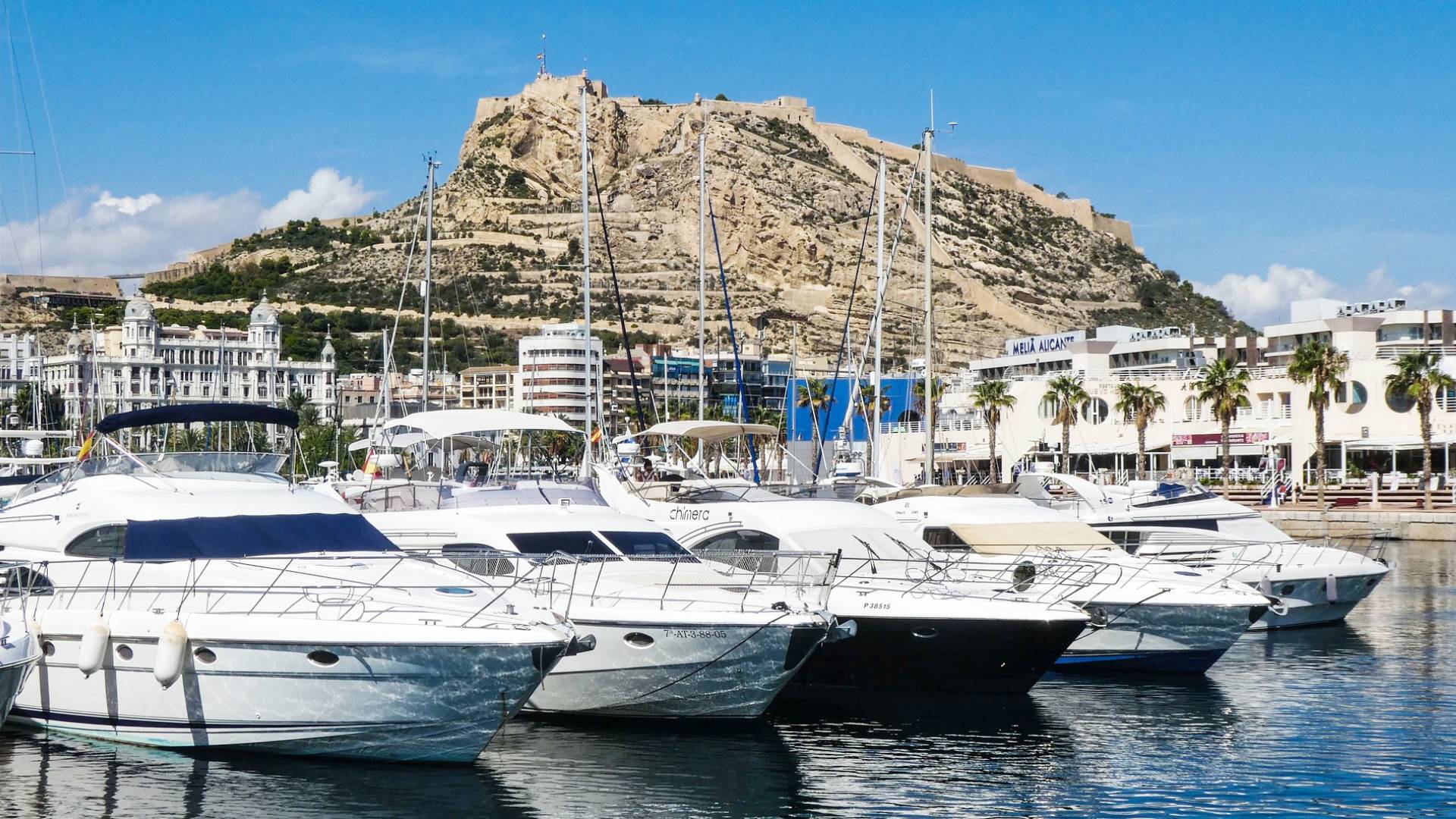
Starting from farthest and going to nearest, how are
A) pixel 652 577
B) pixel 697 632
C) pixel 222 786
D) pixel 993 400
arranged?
pixel 993 400 < pixel 652 577 < pixel 697 632 < pixel 222 786

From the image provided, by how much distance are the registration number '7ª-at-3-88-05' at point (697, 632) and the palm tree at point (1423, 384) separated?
4635 cm

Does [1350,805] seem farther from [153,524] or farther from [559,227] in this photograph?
[559,227]

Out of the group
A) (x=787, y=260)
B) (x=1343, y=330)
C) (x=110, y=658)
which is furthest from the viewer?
(x=787, y=260)

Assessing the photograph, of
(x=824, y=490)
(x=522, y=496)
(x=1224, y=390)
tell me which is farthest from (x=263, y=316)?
(x=522, y=496)

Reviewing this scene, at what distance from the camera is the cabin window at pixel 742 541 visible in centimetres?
2159

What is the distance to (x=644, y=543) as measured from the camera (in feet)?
63.1

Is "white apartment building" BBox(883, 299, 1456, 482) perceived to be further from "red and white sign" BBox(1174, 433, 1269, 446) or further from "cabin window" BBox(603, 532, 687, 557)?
"cabin window" BBox(603, 532, 687, 557)

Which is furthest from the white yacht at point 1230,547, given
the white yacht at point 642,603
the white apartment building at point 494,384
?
the white apartment building at point 494,384

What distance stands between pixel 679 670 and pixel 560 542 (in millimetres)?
3036

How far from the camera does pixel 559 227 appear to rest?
195 meters

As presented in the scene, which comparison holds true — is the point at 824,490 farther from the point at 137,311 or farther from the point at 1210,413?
the point at 137,311

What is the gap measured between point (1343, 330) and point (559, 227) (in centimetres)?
12858

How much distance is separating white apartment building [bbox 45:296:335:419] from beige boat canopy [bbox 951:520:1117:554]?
374ft

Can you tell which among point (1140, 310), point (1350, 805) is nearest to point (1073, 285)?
point (1140, 310)
